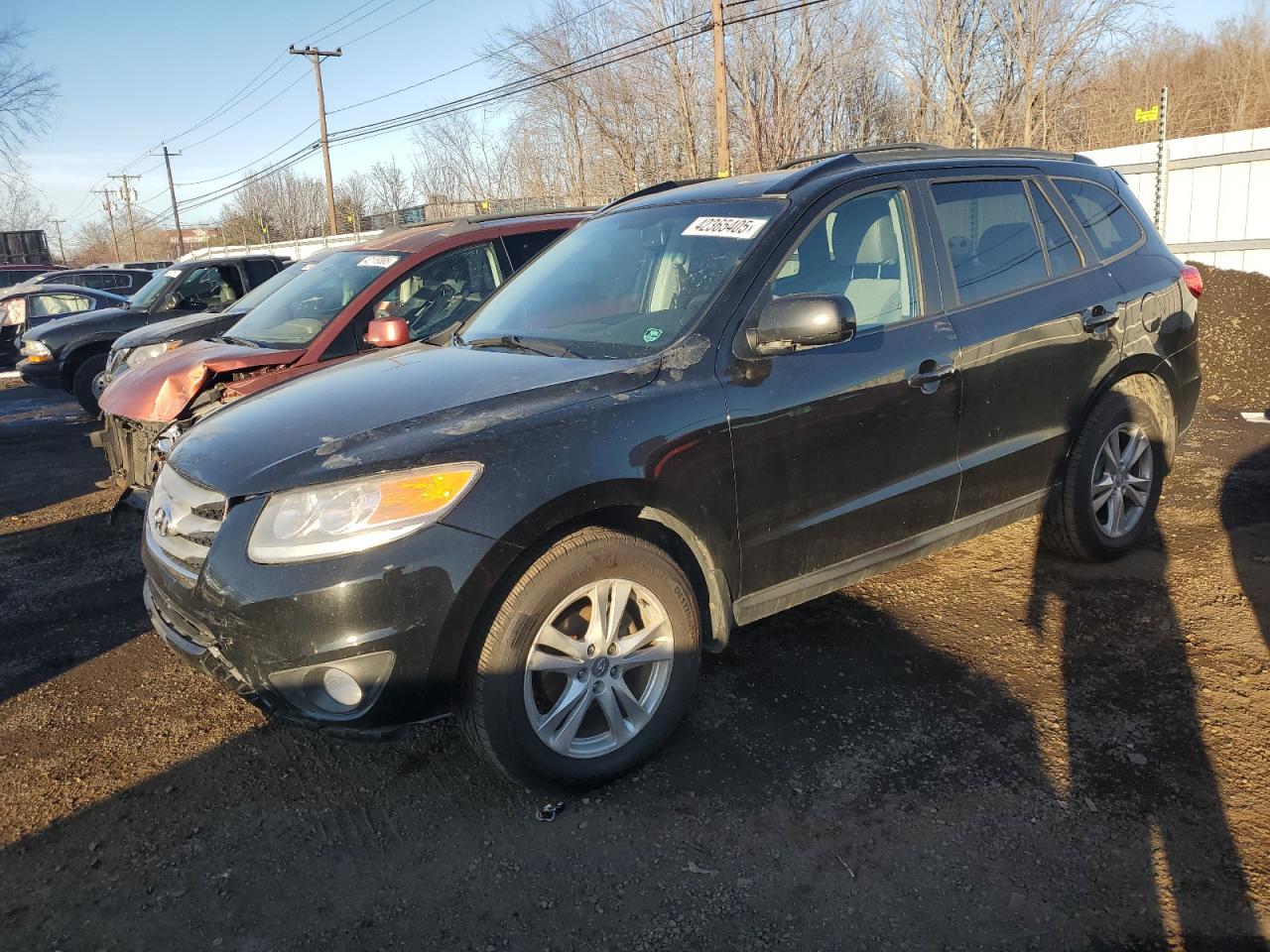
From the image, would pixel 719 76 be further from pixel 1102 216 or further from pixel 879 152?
pixel 879 152

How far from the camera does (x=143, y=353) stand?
275 inches

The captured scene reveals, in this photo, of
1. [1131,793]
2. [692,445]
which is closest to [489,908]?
[692,445]

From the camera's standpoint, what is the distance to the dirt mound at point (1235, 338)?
27.2 ft

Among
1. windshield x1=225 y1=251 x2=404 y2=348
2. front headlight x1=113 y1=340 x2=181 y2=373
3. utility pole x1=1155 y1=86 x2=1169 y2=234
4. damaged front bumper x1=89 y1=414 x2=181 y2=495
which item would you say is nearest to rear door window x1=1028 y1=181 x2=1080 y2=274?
windshield x1=225 y1=251 x2=404 y2=348

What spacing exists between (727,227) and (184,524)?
7.00ft

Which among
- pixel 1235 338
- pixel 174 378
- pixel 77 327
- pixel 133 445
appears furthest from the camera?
pixel 77 327

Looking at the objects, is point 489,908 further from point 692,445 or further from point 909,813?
point 692,445

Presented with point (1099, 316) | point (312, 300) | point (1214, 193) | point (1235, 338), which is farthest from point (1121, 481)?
Result: point (1214, 193)

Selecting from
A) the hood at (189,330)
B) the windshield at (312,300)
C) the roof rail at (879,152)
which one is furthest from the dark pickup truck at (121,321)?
the roof rail at (879,152)

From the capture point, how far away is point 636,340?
10.5 ft

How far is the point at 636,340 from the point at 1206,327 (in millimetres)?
8665

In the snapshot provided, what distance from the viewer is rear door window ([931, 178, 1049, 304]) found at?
3709 mm

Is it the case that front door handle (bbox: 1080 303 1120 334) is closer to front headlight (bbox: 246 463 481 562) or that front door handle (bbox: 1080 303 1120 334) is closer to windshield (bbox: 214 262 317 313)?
front headlight (bbox: 246 463 481 562)

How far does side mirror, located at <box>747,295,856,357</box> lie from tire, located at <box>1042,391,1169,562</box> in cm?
175
